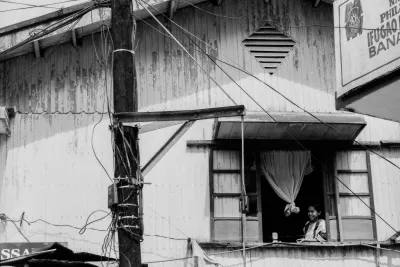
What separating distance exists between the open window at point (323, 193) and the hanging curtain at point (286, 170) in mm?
187

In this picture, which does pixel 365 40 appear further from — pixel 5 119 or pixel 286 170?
pixel 5 119

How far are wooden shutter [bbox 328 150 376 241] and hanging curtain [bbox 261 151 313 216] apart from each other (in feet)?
2.09

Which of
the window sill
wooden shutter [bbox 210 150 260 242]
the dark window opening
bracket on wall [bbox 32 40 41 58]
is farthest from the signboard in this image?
the dark window opening

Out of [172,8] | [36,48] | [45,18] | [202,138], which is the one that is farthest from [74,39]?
[202,138]

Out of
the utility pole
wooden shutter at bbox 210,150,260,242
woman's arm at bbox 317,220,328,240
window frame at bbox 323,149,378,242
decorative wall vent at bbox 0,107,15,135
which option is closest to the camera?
the utility pole

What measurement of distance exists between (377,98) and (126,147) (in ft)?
12.3

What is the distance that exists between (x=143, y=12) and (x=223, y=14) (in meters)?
1.74

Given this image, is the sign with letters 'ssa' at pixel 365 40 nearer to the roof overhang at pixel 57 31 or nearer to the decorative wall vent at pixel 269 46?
the decorative wall vent at pixel 269 46

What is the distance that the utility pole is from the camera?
442 inches

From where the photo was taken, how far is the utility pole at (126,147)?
11.2 m

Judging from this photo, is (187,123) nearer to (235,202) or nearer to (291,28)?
(235,202)

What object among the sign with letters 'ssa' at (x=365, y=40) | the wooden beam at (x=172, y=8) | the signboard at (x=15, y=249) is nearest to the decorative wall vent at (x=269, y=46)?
the wooden beam at (x=172, y=8)

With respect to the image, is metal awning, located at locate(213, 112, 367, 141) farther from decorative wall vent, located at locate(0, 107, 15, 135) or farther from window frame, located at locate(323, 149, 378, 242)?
decorative wall vent, located at locate(0, 107, 15, 135)

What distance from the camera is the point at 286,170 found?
54.1 feet
